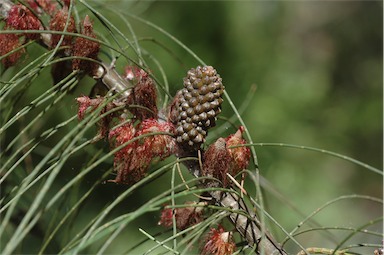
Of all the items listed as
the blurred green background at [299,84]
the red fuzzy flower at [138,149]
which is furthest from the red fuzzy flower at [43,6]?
the blurred green background at [299,84]

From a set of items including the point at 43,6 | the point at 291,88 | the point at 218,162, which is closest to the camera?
the point at 218,162

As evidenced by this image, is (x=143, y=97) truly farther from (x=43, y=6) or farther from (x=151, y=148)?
(x=43, y=6)

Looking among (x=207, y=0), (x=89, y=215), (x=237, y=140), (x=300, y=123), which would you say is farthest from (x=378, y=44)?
(x=237, y=140)

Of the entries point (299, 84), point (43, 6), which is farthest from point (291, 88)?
point (43, 6)

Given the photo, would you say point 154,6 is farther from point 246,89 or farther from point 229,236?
point 229,236

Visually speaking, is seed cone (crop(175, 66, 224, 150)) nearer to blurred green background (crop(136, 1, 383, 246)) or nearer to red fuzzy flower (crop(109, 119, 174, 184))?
red fuzzy flower (crop(109, 119, 174, 184))
